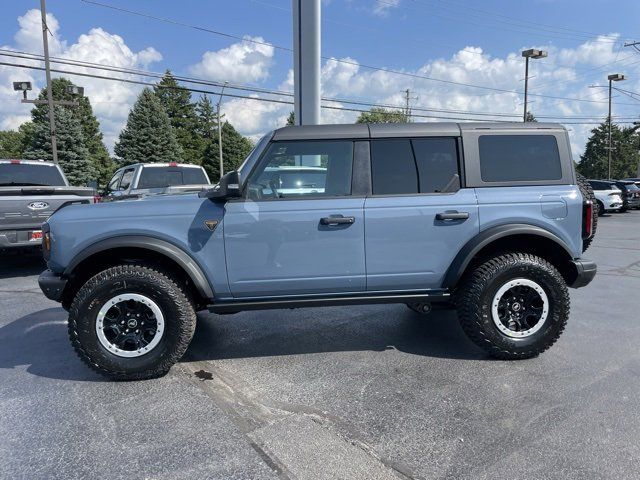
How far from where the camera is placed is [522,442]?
2.68 metres

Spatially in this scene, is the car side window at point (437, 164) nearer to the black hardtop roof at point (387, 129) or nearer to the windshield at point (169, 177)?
the black hardtop roof at point (387, 129)

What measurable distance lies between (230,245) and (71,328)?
1363mm

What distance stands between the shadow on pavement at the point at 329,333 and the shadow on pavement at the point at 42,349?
0.97 metres

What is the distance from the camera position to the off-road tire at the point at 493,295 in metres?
3.77

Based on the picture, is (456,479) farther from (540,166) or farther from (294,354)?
(540,166)

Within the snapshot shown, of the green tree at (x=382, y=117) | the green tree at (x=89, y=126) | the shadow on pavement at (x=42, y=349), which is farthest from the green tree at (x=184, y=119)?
the shadow on pavement at (x=42, y=349)

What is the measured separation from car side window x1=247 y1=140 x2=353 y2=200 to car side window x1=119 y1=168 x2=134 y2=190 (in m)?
7.85

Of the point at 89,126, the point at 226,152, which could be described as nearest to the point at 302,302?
the point at 89,126

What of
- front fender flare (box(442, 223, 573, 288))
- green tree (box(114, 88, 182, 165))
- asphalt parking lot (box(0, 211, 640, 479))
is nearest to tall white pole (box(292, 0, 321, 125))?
asphalt parking lot (box(0, 211, 640, 479))

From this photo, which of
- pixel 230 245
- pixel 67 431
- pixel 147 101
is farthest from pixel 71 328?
pixel 147 101

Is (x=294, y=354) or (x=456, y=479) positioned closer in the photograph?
(x=456, y=479)

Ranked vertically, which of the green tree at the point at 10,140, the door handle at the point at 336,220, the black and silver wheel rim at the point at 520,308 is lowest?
the black and silver wheel rim at the point at 520,308

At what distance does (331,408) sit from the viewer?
311 centimetres

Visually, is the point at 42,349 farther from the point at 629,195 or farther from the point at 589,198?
the point at 629,195
